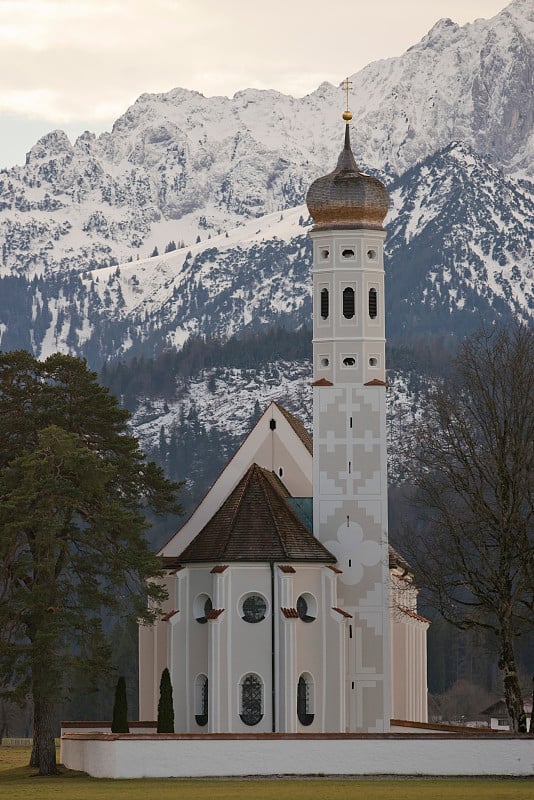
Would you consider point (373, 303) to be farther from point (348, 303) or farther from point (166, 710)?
point (166, 710)

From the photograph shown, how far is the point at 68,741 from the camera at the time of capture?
2667 inches

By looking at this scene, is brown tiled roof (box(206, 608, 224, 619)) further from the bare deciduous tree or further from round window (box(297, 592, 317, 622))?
the bare deciduous tree

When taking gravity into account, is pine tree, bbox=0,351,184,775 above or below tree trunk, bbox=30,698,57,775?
above

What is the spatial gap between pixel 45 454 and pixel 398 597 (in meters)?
22.2

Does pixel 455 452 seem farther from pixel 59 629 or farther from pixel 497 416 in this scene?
pixel 59 629

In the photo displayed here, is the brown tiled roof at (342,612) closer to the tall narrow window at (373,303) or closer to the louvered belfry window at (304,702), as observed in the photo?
the louvered belfry window at (304,702)

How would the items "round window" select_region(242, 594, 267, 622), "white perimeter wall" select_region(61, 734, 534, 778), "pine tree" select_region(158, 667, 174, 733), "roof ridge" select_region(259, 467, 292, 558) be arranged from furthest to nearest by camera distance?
1. "roof ridge" select_region(259, 467, 292, 558)
2. "round window" select_region(242, 594, 267, 622)
3. "pine tree" select_region(158, 667, 174, 733)
4. "white perimeter wall" select_region(61, 734, 534, 778)

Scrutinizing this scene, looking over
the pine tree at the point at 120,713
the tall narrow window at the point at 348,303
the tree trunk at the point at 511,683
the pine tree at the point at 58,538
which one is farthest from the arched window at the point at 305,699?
the tall narrow window at the point at 348,303

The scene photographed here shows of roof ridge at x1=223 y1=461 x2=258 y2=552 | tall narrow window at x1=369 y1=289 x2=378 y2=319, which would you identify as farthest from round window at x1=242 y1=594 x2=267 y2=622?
tall narrow window at x1=369 y1=289 x2=378 y2=319

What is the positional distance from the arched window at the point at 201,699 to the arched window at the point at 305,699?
12.2 feet

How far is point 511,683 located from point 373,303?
2357 centimetres

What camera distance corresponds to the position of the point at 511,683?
6141cm

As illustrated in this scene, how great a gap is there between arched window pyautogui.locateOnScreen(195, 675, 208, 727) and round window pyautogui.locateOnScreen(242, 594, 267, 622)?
3110mm

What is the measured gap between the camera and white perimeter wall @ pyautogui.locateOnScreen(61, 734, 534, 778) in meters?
58.1
